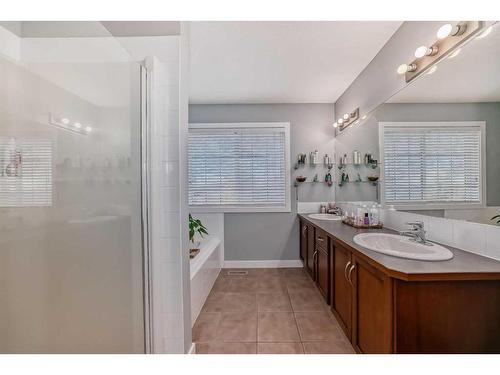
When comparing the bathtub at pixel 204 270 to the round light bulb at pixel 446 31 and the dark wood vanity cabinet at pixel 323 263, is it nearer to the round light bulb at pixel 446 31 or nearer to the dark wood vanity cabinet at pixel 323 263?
the dark wood vanity cabinet at pixel 323 263

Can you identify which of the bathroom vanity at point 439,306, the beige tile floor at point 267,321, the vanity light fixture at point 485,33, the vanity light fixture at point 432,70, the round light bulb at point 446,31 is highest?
the round light bulb at point 446,31

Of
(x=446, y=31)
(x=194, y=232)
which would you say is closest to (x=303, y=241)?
(x=194, y=232)

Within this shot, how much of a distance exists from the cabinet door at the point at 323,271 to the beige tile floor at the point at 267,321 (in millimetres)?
170

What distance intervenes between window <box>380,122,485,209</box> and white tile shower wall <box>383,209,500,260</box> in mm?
111

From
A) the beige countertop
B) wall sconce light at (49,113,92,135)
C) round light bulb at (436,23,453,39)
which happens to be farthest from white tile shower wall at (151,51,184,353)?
round light bulb at (436,23,453,39)

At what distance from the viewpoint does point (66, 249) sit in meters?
1.11

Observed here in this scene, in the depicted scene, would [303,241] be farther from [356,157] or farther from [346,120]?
[346,120]

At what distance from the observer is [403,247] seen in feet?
5.40

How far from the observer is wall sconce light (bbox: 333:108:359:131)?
2.74 metres

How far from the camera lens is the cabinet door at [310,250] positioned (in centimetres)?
266

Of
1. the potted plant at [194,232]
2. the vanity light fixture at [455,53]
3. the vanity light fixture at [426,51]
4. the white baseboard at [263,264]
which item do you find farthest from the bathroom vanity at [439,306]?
the white baseboard at [263,264]

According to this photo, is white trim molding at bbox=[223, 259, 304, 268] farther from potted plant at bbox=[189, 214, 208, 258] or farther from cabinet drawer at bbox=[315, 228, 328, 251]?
cabinet drawer at bbox=[315, 228, 328, 251]
